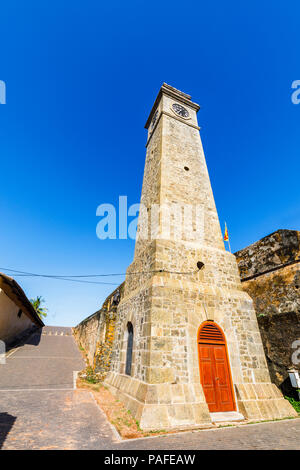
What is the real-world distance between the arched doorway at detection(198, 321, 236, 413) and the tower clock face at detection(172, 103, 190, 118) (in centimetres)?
1202

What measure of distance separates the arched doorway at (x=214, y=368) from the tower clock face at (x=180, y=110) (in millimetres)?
12024

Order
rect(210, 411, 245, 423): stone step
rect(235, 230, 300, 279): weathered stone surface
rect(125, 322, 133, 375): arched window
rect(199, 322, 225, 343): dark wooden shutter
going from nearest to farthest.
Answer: rect(210, 411, 245, 423): stone step
rect(199, 322, 225, 343): dark wooden shutter
rect(125, 322, 133, 375): arched window
rect(235, 230, 300, 279): weathered stone surface

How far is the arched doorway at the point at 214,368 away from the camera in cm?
604

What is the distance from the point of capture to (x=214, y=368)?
250 inches

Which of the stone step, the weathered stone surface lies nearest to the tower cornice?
the weathered stone surface

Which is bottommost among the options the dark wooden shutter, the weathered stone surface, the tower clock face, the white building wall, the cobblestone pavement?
the cobblestone pavement

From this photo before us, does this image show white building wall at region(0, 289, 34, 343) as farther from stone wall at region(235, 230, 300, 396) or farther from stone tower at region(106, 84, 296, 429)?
stone wall at region(235, 230, 300, 396)

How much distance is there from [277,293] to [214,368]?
3.77m

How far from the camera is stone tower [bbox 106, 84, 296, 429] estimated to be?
5.51 meters

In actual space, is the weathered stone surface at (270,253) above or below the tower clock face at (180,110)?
below

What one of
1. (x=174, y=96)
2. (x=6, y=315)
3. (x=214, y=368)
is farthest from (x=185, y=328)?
(x=174, y=96)

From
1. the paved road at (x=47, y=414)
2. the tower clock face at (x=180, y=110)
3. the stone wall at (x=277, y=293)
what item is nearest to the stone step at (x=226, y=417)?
the stone wall at (x=277, y=293)

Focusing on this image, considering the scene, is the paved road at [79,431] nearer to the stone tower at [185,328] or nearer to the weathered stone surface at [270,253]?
the stone tower at [185,328]

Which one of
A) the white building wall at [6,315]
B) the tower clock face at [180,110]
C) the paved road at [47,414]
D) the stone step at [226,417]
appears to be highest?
the tower clock face at [180,110]
